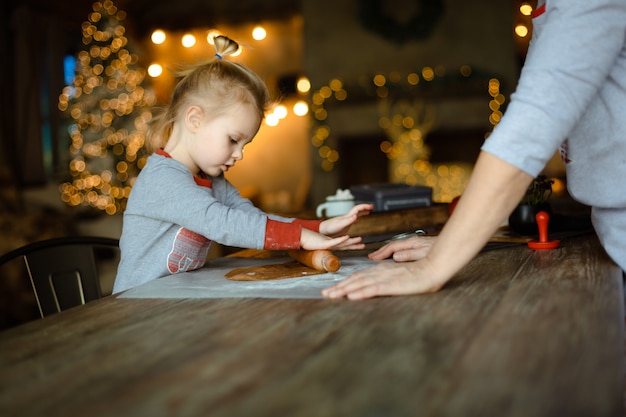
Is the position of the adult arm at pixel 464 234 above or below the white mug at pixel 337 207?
above

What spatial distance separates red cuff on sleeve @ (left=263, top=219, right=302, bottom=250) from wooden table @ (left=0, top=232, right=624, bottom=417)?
0.37m

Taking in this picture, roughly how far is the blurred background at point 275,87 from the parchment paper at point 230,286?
4136mm

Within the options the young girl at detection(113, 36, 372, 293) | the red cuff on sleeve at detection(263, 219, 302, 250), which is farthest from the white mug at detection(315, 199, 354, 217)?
the red cuff on sleeve at detection(263, 219, 302, 250)

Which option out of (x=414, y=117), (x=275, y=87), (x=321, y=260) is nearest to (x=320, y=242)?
(x=321, y=260)

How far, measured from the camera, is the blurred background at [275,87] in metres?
6.36

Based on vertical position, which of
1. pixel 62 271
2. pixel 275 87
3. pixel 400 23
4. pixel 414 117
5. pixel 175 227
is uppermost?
pixel 400 23

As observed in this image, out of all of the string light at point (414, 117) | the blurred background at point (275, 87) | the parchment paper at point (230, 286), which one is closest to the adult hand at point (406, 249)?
the parchment paper at point (230, 286)

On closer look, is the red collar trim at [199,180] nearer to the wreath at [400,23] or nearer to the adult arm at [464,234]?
the adult arm at [464,234]

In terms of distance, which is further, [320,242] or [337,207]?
[337,207]

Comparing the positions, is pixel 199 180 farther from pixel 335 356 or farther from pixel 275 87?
pixel 275 87

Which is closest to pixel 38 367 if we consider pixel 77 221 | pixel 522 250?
pixel 522 250

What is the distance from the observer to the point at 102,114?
6.60 meters

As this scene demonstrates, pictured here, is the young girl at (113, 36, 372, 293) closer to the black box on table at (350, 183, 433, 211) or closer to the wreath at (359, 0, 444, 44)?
the black box on table at (350, 183, 433, 211)

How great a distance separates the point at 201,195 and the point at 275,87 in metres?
7.81
